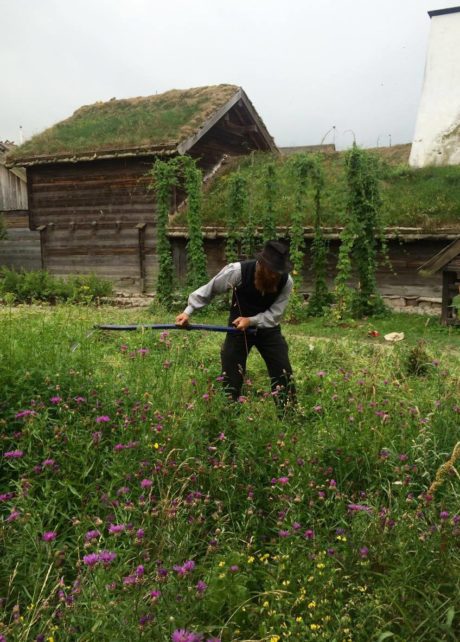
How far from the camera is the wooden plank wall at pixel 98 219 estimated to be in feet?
58.6

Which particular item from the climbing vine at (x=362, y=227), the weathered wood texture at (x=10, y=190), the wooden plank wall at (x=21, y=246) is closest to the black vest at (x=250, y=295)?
the climbing vine at (x=362, y=227)

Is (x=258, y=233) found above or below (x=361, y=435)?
above

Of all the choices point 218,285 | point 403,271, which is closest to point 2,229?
point 403,271

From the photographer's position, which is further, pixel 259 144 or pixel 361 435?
pixel 259 144

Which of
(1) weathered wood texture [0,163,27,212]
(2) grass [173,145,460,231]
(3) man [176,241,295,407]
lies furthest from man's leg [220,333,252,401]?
(1) weathered wood texture [0,163,27,212]

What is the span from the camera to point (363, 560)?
2430 mm

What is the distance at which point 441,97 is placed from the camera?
17.7 meters

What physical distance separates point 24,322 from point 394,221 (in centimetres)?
1075

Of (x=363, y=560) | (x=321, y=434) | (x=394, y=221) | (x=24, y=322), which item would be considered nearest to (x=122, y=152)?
(x=394, y=221)

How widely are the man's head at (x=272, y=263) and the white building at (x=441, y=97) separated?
14935mm

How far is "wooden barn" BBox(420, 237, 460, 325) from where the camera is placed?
10812 mm

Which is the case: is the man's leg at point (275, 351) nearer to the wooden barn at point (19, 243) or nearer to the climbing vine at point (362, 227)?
the climbing vine at point (362, 227)

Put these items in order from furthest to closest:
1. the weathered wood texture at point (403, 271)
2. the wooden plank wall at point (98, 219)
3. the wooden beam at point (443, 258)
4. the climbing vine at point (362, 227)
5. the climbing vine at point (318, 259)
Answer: the wooden plank wall at point (98, 219)
the weathered wood texture at point (403, 271)
the climbing vine at point (318, 259)
the climbing vine at point (362, 227)
the wooden beam at point (443, 258)

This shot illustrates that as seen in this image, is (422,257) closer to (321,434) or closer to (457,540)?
(321,434)
